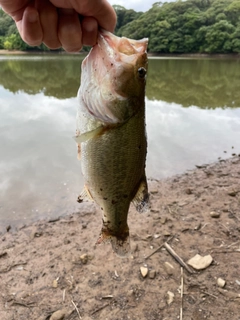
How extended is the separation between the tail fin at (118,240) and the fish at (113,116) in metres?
0.31

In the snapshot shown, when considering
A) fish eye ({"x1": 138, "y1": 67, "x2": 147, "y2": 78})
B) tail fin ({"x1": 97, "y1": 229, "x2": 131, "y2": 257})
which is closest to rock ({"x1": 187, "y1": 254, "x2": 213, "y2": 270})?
tail fin ({"x1": 97, "y1": 229, "x2": 131, "y2": 257})

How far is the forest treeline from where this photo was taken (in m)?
51.3

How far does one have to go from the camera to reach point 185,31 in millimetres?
55000

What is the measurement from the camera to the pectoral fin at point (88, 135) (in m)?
1.66

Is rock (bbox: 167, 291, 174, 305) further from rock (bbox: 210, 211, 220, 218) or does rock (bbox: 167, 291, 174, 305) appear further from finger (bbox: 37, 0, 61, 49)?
finger (bbox: 37, 0, 61, 49)

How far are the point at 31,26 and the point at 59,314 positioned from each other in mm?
2858

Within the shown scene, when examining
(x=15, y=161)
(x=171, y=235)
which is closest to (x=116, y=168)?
(x=171, y=235)

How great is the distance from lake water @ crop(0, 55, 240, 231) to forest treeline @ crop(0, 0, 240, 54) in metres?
39.9

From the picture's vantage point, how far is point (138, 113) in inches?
68.9

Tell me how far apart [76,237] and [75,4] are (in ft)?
12.1

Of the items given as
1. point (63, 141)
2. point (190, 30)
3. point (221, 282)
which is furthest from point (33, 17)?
point (190, 30)

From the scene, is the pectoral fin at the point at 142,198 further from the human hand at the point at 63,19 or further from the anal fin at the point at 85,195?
the human hand at the point at 63,19

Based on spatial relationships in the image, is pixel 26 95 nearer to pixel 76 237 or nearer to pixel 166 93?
pixel 166 93

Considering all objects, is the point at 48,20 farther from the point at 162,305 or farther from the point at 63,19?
the point at 162,305
